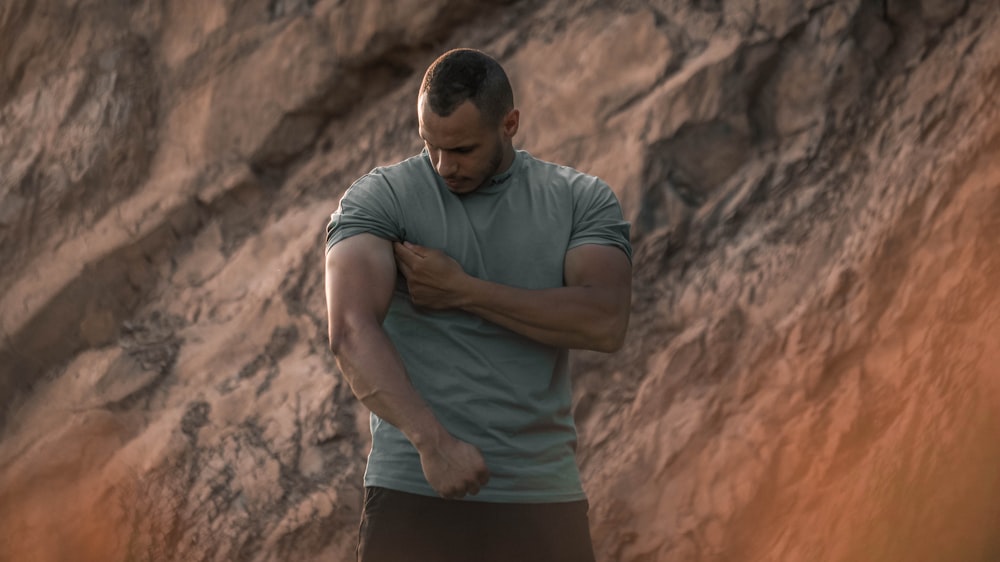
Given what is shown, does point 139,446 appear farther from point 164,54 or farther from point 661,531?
point 661,531

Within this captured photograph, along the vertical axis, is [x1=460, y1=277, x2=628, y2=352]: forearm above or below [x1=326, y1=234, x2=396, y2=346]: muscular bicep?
below

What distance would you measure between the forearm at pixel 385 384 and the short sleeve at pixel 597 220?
549mm

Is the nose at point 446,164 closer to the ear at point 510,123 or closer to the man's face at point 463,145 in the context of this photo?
the man's face at point 463,145

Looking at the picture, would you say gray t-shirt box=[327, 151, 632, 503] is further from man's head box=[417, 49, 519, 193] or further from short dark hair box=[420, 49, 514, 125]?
short dark hair box=[420, 49, 514, 125]

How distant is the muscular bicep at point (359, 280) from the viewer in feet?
8.36

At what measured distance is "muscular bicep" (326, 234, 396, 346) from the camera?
2.55 meters

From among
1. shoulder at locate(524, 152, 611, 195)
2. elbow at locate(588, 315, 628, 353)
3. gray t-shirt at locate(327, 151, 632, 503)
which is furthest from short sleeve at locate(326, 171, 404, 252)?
elbow at locate(588, 315, 628, 353)

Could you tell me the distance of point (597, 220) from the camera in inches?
110

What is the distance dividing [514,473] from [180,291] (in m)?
2.90

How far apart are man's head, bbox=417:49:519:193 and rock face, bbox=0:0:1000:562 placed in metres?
1.80

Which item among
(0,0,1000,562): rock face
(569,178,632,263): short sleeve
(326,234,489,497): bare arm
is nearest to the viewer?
(326,234,489,497): bare arm

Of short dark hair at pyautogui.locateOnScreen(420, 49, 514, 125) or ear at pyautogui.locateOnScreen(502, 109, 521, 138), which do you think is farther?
ear at pyautogui.locateOnScreen(502, 109, 521, 138)

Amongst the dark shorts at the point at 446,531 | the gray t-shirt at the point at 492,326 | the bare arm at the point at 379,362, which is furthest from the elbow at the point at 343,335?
the dark shorts at the point at 446,531

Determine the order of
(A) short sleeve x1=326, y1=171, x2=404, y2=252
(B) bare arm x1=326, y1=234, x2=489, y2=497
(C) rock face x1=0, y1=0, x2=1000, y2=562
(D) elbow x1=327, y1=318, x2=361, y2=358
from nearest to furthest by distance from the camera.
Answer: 1. (B) bare arm x1=326, y1=234, x2=489, y2=497
2. (D) elbow x1=327, y1=318, x2=361, y2=358
3. (A) short sleeve x1=326, y1=171, x2=404, y2=252
4. (C) rock face x1=0, y1=0, x2=1000, y2=562
